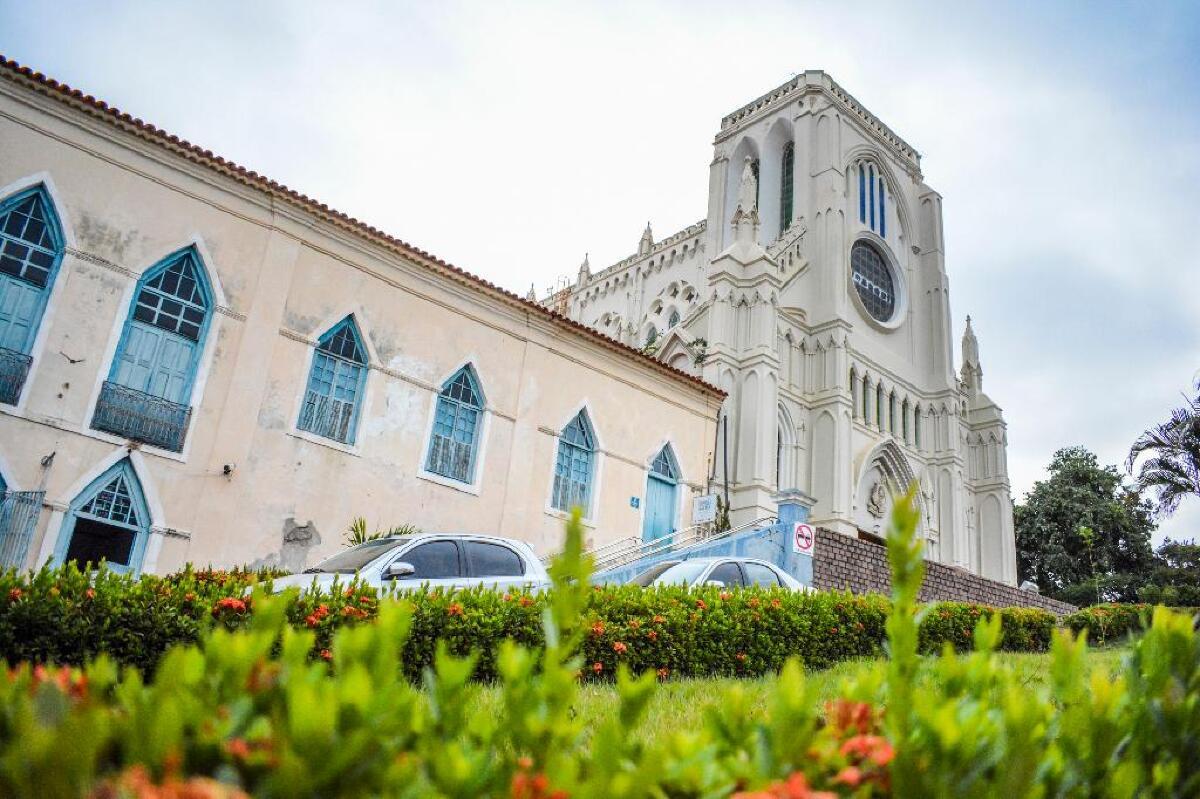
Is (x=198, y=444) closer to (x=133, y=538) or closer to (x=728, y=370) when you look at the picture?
(x=133, y=538)

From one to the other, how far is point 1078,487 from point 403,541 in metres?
39.3

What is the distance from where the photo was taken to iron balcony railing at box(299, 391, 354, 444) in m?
13.5

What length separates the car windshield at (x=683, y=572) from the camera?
11.2 metres

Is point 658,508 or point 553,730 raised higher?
point 658,508

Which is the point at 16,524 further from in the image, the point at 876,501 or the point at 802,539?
the point at 876,501

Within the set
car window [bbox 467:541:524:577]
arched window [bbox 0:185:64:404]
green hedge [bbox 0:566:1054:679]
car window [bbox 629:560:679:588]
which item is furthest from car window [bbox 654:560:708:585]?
arched window [bbox 0:185:64:404]

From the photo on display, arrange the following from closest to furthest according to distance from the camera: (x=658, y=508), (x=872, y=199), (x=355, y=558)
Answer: (x=355, y=558)
(x=658, y=508)
(x=872, y=199)

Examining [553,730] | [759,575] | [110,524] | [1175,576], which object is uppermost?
[1175,576]

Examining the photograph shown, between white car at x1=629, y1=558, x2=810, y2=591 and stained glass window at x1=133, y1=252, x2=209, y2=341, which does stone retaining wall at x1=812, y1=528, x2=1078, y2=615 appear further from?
stained glass window at x1=133, y1=252, x2=209, y2=341

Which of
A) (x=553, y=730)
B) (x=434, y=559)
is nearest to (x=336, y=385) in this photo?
(x=434, y=559)

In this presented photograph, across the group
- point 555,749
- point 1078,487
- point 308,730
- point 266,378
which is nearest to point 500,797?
point 555,749

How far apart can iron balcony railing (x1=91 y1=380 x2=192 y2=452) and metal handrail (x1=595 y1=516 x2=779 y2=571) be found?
7638 millimetres

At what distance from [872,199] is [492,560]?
28671mm

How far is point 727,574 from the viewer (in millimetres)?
11516
